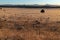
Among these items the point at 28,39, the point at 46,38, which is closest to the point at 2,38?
the point at 28,39

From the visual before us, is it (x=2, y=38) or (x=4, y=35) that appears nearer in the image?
(x=2, y=38)

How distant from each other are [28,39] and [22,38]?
1.82 feet

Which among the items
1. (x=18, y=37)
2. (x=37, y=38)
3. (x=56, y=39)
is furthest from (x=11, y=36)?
(x=56, y=39)

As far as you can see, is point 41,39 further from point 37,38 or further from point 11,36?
point 11,36

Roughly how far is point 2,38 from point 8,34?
2.25 m

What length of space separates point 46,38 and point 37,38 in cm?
80

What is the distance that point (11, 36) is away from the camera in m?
23.3

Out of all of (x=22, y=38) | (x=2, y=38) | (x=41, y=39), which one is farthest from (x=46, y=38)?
(x=2, y=38)

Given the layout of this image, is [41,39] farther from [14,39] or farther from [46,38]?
[14,39]

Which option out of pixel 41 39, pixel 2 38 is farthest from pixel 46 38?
pixel 2 38

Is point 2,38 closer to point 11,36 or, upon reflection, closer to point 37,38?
point 11,36

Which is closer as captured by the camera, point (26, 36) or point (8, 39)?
point (8, 39)

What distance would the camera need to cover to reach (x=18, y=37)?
74.6 feet

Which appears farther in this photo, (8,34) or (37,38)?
(8,34)
